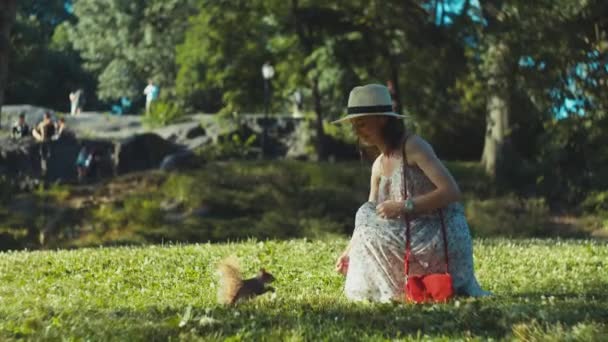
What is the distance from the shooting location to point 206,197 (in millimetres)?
28484

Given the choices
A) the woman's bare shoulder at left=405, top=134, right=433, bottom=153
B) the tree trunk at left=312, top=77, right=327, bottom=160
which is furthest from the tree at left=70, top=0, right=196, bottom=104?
the woman's bare shoulder at left=405, top=134, right=433, bottom=153

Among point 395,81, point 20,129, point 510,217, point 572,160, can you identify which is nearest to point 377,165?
point 510,217

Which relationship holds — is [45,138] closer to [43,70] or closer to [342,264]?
[342,264]

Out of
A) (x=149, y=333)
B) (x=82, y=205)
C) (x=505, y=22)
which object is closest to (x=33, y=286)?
(x=149, y=333)

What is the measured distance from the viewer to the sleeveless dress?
7668 millimetres

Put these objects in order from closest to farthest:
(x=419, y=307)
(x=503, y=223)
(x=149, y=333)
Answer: (x=149, y=333) < (x=419, y=307) < (x=503, y=223)

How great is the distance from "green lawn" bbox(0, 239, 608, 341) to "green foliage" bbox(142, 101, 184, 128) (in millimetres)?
26371

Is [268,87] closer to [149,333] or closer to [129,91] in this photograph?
[149,333]

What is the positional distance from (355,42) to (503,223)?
26.6ft

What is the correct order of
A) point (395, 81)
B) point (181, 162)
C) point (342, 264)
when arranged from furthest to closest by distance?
point (395, 81) < point (181, 162) < point (342, 264)

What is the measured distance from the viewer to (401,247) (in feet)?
25.2

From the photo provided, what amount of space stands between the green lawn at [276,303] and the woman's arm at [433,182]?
0.73 metres

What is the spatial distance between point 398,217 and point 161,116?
107ft

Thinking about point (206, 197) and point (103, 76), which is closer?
point (206, 197)
